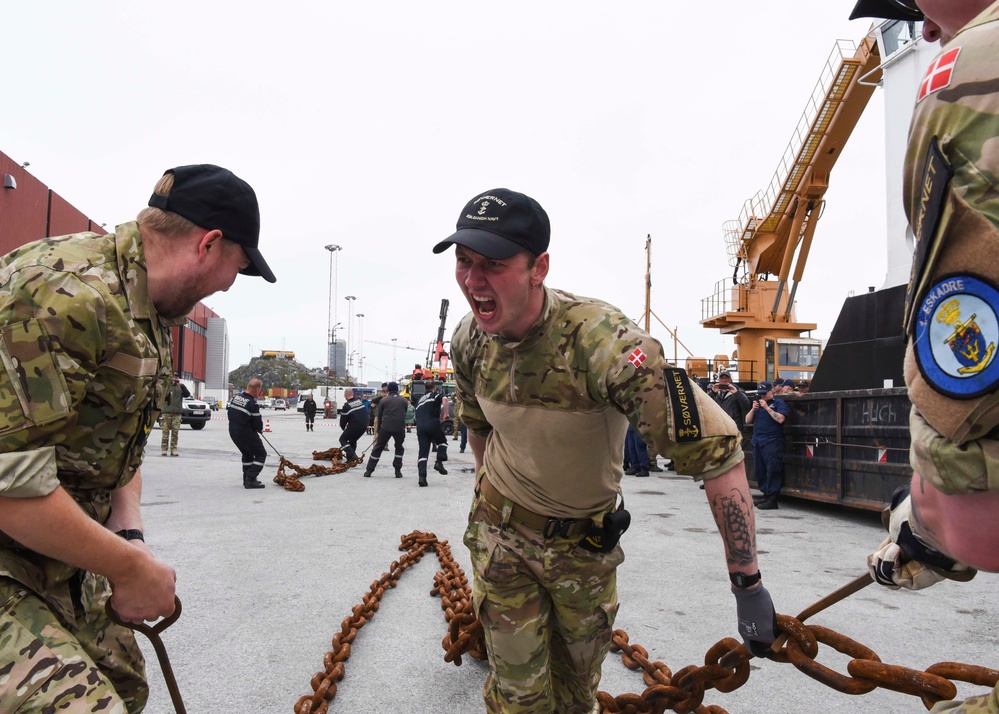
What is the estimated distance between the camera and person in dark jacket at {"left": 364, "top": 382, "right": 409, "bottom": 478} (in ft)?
40.8

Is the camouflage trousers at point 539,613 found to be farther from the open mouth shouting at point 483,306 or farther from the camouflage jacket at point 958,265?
the camouflage jacket at point 958,265

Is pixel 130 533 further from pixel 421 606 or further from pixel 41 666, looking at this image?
pixel 421 606

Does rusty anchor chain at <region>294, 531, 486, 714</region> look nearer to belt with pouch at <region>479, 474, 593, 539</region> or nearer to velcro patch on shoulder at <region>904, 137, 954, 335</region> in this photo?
belt with pouch at <region>479, 474, 593, 539</region>

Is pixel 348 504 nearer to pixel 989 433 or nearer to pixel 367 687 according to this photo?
pixel 367 687

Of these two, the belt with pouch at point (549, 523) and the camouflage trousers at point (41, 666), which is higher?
the belt with pouch at point (549, 523)

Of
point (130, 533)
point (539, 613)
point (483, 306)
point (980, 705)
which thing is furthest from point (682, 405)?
point (130, 533)

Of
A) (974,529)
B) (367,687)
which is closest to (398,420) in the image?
(367,687)

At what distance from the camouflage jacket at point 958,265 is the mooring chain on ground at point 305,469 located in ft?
32.8

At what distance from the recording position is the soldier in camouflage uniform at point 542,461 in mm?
2309

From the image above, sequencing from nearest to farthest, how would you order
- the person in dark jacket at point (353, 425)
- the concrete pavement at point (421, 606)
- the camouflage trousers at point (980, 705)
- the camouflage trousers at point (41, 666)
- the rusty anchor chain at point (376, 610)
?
the camouflage trousers at point (980, 705), the camouflage trousers at point (41, 666), the rusty anchor chain at point (376, 610), the concrete pavement at point (421, 606), the person in dark jacket at point (353, 425)

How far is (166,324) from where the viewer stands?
6.29ft

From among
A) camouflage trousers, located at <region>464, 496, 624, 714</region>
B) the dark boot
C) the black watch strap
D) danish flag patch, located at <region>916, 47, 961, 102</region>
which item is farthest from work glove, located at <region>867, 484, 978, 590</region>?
the dark boot

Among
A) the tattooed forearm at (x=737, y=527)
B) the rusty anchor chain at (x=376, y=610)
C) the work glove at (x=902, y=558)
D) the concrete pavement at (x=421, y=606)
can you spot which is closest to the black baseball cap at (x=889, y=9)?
the work glove at (x=902, y=558)

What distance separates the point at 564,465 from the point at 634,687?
5.09ft
